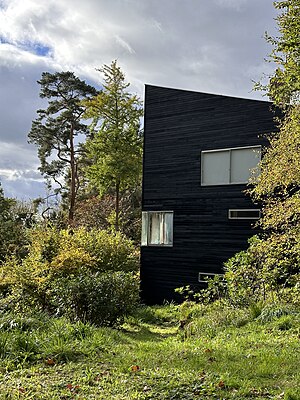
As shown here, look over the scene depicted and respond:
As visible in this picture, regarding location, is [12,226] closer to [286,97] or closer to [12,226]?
[12,226]

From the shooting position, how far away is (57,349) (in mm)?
5289

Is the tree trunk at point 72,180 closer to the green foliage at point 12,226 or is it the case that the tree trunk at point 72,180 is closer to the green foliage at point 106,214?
the green foliage at point 106,214

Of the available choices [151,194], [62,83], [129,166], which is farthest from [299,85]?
[62,83]

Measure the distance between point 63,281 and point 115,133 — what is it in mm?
11463

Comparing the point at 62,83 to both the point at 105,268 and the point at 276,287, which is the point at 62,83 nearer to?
the point at 105,268

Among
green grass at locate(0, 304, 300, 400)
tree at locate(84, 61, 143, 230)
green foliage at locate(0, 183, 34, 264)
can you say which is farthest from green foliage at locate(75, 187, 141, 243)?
green grass at locate(0, 304, 300, 400)

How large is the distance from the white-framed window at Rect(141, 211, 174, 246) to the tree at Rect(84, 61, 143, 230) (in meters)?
4.42

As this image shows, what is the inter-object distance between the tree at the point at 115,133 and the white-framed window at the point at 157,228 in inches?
174

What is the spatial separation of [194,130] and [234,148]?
1648 millimetres

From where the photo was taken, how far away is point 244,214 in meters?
13.5

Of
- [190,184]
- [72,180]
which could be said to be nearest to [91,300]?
[190,184]

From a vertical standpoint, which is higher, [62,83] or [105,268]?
[62,83]

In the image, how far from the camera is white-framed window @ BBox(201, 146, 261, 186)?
13.5 metres

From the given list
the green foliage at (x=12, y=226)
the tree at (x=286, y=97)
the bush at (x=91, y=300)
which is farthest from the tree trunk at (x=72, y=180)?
the tree at (x=286, y=97)
